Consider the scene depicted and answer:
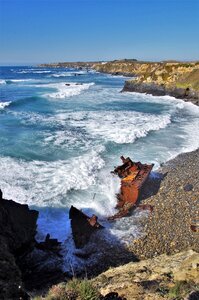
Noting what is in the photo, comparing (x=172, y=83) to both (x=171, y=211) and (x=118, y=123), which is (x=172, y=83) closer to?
(x=118, y=123)

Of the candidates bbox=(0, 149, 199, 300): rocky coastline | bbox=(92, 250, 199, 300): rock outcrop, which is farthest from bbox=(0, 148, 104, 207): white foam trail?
bbox=(92, 250, 199, 300): rock outcrop

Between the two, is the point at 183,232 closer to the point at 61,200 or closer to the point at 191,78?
the point at 61,200

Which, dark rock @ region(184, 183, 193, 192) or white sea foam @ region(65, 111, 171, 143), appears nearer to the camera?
dark rock @ region(184, 183, 193, 192)

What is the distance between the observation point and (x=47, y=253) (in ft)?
35.8

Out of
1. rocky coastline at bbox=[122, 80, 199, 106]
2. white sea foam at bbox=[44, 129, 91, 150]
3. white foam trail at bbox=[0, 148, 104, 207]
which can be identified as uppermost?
rocky coastline at bbox=[122, 80, 199, 106]

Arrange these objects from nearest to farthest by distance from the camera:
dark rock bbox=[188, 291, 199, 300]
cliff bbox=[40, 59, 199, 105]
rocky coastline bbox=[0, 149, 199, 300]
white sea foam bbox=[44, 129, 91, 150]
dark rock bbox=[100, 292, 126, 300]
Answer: dark rock bbox=[188, 291, 199, 300], dark rock bbox=[100, 292, 126, 300], rocky coastline bbox=[0, 149, 199, 300], white sea foam bbox=[44, 129, 91, 150], cliff bbox=[40, 59, 199, 105]

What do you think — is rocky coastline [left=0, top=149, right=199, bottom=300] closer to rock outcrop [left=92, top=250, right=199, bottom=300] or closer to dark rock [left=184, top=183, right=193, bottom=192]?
dark rock [left=184, top=183, right=193, bottom=192]

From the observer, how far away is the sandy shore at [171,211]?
1149 cm

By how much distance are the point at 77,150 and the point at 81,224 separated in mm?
10032

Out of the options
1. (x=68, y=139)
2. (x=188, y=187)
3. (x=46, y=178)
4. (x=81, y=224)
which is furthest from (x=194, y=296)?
(x=68, y=139)

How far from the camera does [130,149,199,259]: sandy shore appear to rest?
11.5 meters

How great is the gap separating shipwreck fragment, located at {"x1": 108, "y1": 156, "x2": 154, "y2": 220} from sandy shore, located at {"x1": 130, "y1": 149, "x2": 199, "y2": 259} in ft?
1.48

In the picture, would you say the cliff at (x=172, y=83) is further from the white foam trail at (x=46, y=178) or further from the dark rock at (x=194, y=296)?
the dark rock at (x=194, y=296)

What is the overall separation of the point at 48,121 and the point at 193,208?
822 inches
